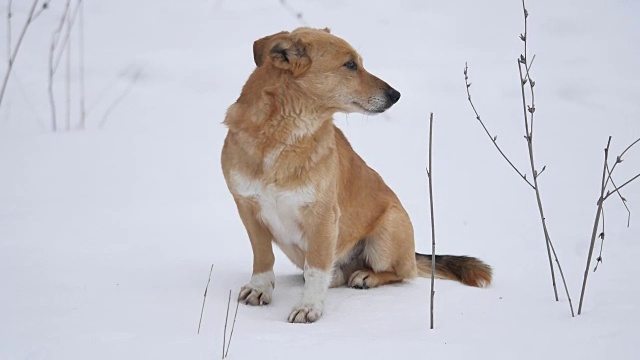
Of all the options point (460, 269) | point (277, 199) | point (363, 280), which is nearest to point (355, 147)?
point (460, 269)

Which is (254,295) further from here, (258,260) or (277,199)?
(277,199)

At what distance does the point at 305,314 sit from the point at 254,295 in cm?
35

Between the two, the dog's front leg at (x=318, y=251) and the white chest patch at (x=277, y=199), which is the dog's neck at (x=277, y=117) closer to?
the white chest patch at (x=277, y=199)

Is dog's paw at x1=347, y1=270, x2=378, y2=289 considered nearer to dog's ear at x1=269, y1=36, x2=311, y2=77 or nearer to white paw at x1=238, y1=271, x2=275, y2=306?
white paw at x1=238, y1=271, x2=275, y2=306

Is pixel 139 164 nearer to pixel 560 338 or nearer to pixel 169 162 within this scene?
pixel 169 162

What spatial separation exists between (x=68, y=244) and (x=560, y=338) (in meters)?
2.65

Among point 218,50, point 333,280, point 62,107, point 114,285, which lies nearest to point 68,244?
point 114,285

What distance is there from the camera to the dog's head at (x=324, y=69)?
12.6ft

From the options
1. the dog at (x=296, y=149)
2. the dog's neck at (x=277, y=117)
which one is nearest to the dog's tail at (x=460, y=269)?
the dog at (x=296, y=149)

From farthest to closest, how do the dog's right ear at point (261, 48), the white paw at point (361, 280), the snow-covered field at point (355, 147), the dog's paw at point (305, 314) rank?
the white paw at point (361, 280), the dog's right ear at point (261, 48), the dog's paw at point (305, 314), the snow-covered field at point (355, 147)

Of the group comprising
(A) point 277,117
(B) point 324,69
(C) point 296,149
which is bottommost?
(C) point 296,149

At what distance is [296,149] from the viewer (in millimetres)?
3793

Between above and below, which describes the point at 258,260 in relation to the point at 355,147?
below

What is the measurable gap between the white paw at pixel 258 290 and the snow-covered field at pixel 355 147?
77mm
